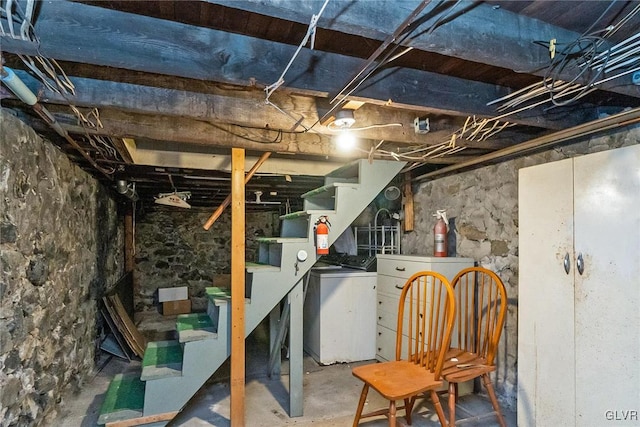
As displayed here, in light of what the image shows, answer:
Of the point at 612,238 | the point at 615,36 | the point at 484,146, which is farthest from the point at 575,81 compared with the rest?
the point at 484,146

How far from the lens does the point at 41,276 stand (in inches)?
85.4

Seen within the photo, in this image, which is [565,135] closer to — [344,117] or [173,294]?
[344,117]

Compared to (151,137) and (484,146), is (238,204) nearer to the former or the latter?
(151,137)

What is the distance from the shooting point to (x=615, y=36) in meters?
1.41

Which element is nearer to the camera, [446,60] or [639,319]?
[639,319]

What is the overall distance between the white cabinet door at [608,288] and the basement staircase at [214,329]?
1.25 metres

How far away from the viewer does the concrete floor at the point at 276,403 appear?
7.89ft

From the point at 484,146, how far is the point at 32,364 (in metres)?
3.08

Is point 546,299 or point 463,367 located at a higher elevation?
point 546,299

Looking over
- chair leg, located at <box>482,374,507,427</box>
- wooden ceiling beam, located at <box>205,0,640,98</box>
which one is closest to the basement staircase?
chair leg, located at <box>482,374,507,427</box>

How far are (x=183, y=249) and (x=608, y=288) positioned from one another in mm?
5613

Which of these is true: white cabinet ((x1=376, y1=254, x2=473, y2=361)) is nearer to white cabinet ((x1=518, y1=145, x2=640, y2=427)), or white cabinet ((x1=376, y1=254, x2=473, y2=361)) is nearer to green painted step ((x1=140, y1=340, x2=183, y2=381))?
white cabinet ((x1=518, y1=145, x2=640, y2=427))

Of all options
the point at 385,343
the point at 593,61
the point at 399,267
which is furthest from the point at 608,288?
the point at 385,343

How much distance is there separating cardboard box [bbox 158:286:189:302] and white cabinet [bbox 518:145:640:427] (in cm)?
496
